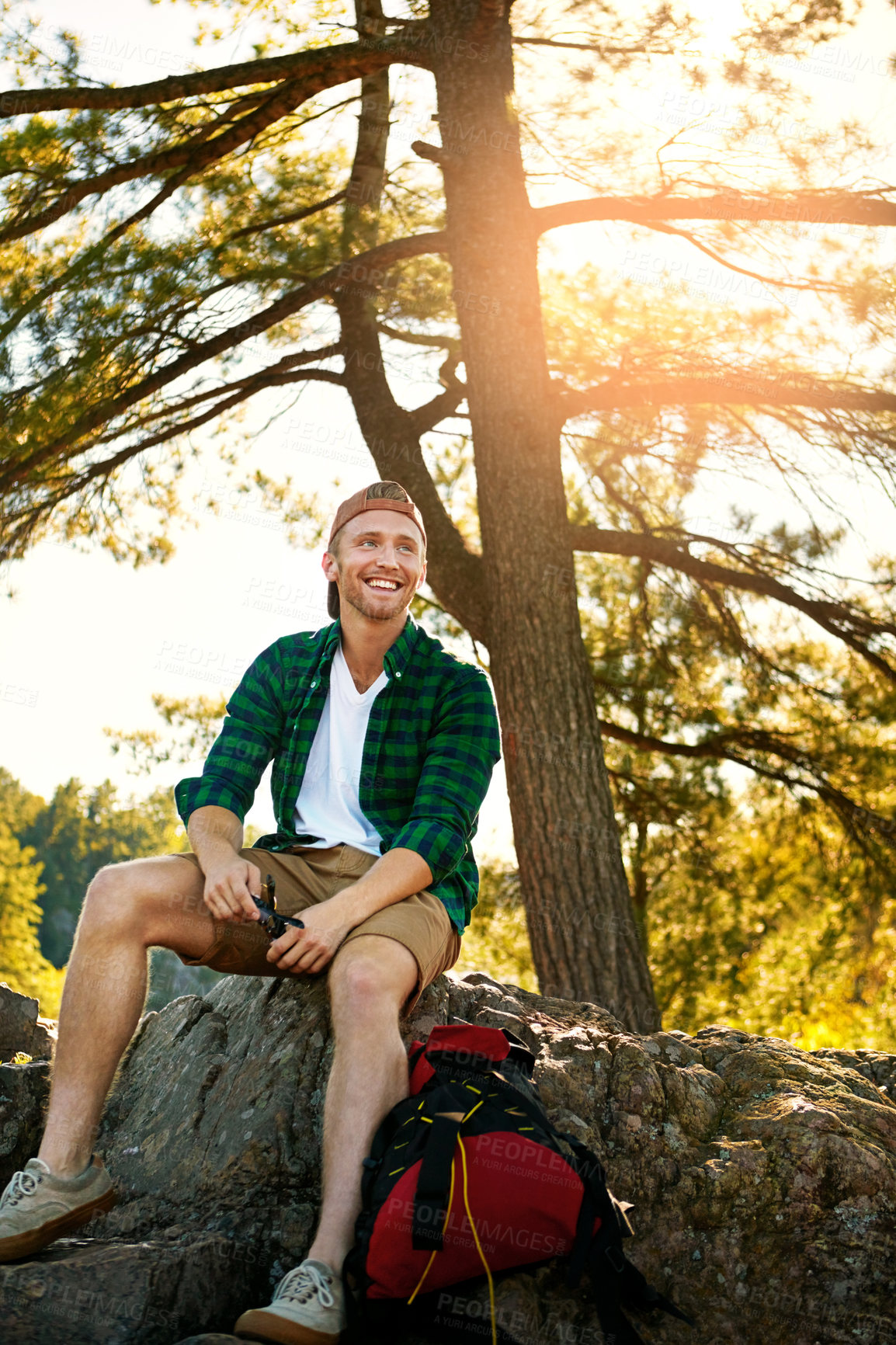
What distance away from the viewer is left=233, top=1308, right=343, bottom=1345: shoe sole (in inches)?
78.5

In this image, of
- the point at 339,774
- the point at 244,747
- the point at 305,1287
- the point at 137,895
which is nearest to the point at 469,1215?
the point at 305,1287

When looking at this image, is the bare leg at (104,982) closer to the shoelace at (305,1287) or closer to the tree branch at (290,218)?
the shoelace at (305,1287)

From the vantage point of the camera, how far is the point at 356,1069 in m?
2.27

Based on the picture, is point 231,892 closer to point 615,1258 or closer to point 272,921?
point 272,921

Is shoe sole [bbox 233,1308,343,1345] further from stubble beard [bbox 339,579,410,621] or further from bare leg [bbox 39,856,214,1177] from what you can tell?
stubble beard [bbox 339,579,410,621]

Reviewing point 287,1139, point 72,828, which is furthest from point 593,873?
point 72,828

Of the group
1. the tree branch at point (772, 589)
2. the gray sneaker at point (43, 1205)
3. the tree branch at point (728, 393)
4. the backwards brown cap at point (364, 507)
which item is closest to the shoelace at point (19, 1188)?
the gray sneaker at point (43, 1205)

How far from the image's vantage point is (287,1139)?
2693mm

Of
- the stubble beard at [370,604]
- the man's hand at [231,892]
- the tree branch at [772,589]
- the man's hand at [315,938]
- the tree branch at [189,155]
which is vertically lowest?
the man's hand at [315,938]

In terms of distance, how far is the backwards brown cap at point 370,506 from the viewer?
10.4 ft

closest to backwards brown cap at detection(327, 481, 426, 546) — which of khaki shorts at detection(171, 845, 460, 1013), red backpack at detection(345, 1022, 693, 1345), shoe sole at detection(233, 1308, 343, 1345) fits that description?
khaki shorts at detection(171, 845, 460, 1013)

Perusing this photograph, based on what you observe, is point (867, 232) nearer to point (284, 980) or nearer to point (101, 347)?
point (101, 347)

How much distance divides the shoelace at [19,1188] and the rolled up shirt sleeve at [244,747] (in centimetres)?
94

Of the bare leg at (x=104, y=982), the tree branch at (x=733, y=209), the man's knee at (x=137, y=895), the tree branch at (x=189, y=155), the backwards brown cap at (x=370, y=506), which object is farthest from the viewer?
the tree branch at (x=189, y=155)
